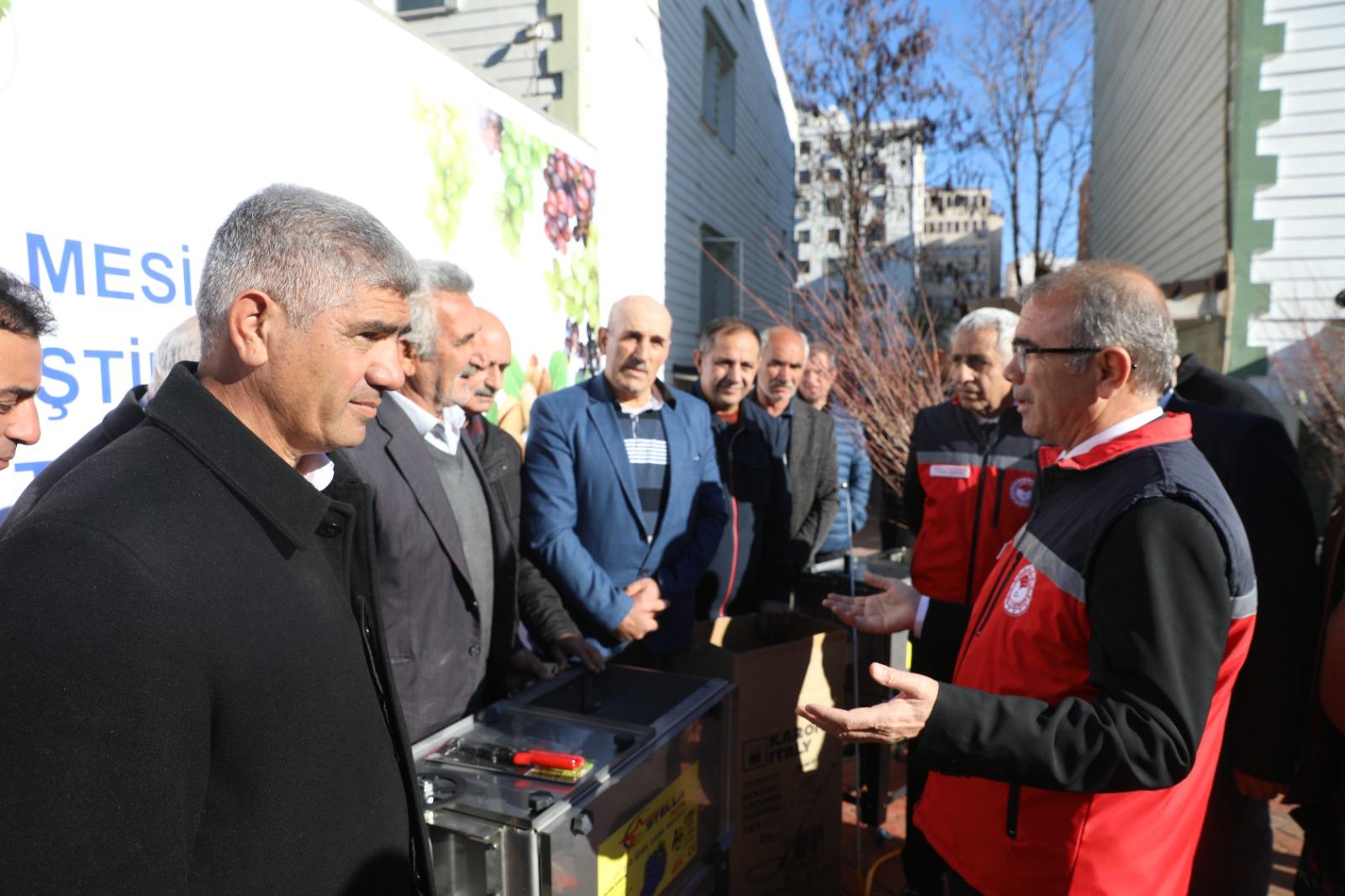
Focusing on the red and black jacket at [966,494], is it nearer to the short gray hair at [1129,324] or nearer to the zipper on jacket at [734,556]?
the zipper on jacket at [734,556]

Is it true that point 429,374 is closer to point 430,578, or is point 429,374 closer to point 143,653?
point 430,578

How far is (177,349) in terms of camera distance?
193cm

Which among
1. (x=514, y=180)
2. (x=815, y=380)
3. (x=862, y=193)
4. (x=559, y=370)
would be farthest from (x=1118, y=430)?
(x=862, y=193)

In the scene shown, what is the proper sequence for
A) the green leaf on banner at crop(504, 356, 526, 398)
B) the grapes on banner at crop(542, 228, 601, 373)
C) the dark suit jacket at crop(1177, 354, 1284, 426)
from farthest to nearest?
the grapes on banner at crop(542, 228, 601, 373)
the green leaf on banner at crop(504, 356, 526, 398)
the dark suit jacket at crop(1177, 354, 1284, 426)

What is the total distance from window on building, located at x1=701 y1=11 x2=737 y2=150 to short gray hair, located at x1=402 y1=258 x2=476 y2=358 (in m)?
8.96

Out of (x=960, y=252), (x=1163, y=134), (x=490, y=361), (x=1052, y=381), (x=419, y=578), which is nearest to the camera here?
(x=1052, y=381)

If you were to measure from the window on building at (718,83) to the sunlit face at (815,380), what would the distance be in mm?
6338

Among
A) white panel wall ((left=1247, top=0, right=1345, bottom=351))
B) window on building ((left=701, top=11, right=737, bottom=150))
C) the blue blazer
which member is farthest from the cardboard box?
window on building ((left=701, top=11, right=737, bottom=150))

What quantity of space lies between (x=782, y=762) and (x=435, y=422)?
1574mm

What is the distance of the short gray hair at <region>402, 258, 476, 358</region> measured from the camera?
2590 millimetres

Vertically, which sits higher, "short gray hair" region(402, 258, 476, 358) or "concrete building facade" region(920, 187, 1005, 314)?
"concrete building facade" region(920, 187, 1005, 314)

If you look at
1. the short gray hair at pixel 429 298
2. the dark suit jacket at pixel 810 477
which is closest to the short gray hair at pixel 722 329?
the dark suit jacket at pixel 810 477

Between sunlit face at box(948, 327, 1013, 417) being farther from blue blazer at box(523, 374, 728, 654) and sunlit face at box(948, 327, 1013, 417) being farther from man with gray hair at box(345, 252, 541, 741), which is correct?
man with gray hair at box(345, 252, 541, 741)

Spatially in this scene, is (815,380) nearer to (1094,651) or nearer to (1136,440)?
(1136,440)
